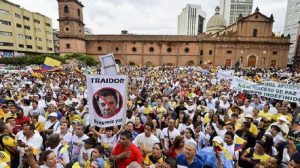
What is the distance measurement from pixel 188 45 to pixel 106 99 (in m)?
49.8

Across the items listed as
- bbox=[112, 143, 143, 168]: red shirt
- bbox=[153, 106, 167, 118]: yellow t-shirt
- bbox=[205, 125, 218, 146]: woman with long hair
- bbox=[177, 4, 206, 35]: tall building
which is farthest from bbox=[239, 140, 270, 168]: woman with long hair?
bbox=[177, 4, 206, 35]: tall building

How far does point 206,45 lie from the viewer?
49969mm

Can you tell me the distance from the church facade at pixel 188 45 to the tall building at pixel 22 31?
1116cm

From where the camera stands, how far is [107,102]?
12.7 ft

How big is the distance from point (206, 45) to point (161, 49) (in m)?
11.2

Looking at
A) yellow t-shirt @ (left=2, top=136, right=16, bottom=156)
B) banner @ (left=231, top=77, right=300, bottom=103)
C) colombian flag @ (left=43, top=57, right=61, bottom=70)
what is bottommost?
yellow t-shirt @ (left=2, top=136, right=16, bottom=156)

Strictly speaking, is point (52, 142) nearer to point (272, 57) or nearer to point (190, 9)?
point (272, 57)

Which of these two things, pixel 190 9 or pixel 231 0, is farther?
pixel 190 9

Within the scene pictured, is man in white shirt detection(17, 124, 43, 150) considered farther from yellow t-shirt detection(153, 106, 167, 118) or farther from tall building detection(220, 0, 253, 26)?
tall building detection(220, 0, 253, 26)

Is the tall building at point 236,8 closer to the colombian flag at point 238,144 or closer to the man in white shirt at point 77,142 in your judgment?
the colombian flag at point 238,144

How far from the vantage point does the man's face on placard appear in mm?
3812

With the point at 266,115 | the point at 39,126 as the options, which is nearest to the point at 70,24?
the point at 39,126

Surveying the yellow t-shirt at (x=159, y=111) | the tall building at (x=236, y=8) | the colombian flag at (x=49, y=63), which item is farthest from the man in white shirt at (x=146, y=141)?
the tall building at (x=236, y=8)

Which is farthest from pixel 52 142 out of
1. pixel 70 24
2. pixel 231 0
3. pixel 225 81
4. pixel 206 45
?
pixel 231 0
